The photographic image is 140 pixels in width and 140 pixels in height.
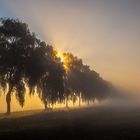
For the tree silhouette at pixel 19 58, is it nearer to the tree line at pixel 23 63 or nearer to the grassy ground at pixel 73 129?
the tree line at pixel 23 63

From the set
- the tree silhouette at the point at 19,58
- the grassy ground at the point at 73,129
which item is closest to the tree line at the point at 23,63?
the tree silhouette at the point at 19,58

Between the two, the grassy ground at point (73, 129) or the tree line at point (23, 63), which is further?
the tree line at point (23, 63)

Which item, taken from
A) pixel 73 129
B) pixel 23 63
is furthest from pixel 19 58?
pixel 73 129

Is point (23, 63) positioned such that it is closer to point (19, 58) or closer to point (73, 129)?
point (19, 58)

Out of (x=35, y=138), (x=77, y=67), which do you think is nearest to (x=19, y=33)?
(x=35, y=138)

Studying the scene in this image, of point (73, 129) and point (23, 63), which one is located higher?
point (23, 63)

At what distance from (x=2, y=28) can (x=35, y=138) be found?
4605 cm

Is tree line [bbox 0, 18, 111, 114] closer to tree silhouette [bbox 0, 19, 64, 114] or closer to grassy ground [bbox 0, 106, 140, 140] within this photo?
tree silhouette [bbox 0, 19, 64, 114]

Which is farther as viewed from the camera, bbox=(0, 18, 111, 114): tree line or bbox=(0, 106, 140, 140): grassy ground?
bbox=(0, 18, 111, 114): tree line

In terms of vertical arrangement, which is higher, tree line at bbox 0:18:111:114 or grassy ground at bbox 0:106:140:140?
tree line at bbox 0:18:111:114

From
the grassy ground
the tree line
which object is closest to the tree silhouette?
the tree line

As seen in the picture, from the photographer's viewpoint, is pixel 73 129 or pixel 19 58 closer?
pixel 73 129

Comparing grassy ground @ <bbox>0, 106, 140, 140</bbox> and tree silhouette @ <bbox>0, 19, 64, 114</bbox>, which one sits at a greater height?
tree silhouette @ <bbox>0, 19, 64, 114</bbox>

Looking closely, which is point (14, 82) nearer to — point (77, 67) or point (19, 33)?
point (19, 33)
